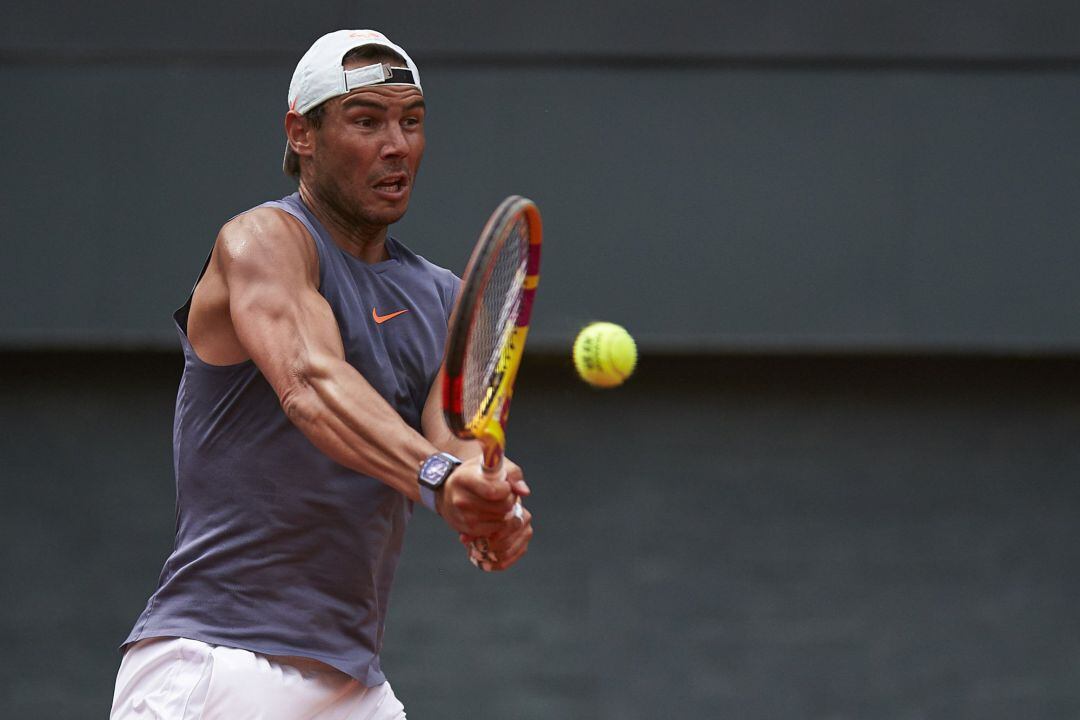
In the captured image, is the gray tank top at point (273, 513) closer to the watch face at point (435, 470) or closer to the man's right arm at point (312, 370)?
the man's right arm at point (312, 370)

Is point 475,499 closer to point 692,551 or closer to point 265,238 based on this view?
point 265,238

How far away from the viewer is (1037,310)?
5.81 metres

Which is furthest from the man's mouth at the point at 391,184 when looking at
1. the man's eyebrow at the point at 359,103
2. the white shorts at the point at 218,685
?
the white shorts at the point at 218,685

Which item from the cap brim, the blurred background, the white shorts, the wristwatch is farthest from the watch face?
the blurred background

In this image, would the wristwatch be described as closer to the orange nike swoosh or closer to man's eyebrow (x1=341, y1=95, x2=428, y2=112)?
the orange nike swoosh

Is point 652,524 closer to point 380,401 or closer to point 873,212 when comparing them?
point 873,212

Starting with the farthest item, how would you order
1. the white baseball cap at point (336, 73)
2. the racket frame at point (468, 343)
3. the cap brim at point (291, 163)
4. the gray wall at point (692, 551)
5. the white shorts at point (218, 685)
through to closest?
the gray wall at point (692, 551) < the cap brim at point (291, 163) < the white baseball cap at point (336, 73) < the white shorts at point (218, 685) < the racket frame at point (468, 343)

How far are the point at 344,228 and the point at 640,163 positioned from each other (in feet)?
10.3

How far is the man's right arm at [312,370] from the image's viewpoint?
7.19 ft

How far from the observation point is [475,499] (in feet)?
7.07

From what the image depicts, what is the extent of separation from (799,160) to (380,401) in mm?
3876

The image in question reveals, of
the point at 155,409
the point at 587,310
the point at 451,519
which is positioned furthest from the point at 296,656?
the point at 155,409

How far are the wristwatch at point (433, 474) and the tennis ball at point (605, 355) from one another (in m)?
0.53

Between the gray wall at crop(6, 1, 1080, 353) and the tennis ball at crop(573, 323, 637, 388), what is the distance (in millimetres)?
3069
